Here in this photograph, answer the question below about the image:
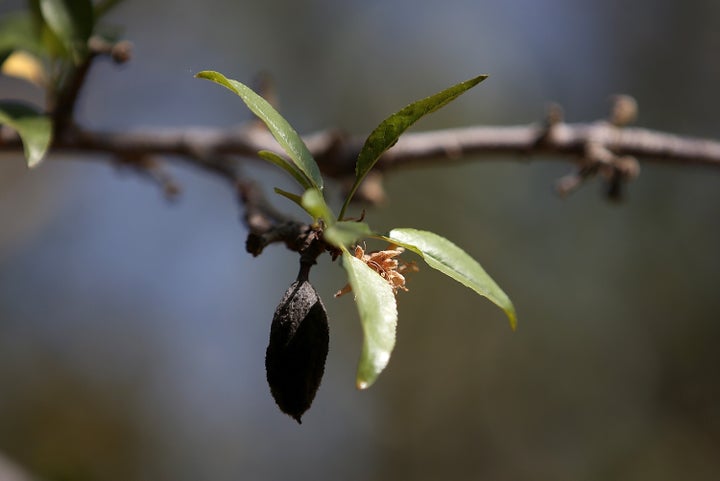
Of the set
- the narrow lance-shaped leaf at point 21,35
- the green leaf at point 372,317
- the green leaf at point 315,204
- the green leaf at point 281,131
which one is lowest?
the green leaf at point 372,317

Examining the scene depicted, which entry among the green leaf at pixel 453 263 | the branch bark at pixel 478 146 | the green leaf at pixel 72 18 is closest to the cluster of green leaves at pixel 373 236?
the green leaf at pixel 453 263

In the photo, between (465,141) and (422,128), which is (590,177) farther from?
(422,128)

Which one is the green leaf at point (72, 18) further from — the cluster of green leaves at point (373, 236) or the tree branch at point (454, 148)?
the cluster of green leaves at point (373, 236)

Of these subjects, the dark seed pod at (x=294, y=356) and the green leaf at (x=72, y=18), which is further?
the green leaf at (x=72, y=18)

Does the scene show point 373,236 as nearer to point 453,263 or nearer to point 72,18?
point 453,263

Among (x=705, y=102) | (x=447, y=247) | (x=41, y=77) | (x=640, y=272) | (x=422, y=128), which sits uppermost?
(x=705, y=102)

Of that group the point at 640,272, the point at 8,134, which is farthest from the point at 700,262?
the point at 8,134

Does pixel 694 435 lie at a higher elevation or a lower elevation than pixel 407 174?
lower

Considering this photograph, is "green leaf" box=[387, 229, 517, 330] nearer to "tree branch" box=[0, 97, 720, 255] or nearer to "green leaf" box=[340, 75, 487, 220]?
"green leaf" box=[340, 75, 487, 220]
